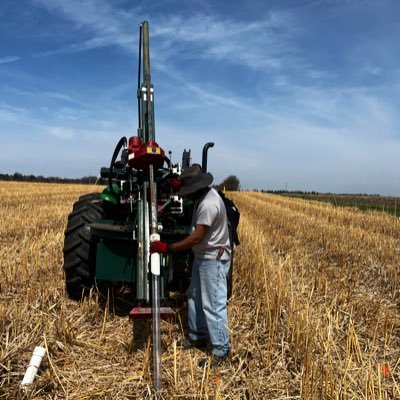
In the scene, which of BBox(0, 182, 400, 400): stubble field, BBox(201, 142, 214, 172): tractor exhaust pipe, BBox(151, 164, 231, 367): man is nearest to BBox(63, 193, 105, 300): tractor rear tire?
BBox(0, 182, 400, 400): stubble field

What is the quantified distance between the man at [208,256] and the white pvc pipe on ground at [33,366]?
1.23m

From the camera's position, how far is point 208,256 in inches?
141

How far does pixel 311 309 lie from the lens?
4.12 metres

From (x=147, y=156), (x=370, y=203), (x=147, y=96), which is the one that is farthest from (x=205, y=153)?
(x=370, y=203)

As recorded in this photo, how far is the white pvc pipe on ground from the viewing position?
277 cm

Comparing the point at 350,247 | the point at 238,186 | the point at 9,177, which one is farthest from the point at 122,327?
the point at 9,177

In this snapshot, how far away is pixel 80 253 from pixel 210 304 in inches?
59.3

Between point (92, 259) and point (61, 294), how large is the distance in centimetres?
61

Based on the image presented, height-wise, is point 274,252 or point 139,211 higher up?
point 139,211

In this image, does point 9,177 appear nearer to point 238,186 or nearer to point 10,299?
point 238,186

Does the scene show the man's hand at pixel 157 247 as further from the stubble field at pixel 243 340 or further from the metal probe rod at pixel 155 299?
the stubble field at pixel 243 340

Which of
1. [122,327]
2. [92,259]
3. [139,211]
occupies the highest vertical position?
[139,211]

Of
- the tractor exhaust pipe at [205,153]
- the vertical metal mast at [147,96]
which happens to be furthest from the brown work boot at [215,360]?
the vertical metal mast at [147,96]

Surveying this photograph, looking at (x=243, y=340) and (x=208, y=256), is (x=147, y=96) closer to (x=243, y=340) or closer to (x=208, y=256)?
(x=208, y=256)
